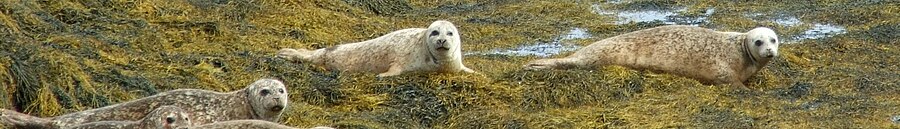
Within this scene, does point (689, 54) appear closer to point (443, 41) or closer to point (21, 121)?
point (443, 41)

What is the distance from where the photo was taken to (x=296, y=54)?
10.1 m

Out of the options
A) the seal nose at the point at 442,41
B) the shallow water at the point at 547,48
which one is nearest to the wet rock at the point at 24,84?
the seal nose at the point at 442,41

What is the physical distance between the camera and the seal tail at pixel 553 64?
980 centimetres

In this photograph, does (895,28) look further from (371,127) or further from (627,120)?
(371,127)

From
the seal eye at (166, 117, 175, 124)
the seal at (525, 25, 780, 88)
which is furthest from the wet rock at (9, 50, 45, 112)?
the seal at (525, 25, 780, 88)

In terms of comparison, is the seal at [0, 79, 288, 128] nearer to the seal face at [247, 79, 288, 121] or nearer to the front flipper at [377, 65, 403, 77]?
the seal face at [247, 79, 288, 121]

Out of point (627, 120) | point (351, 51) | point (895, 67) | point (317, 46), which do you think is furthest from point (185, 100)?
point (895, 67)

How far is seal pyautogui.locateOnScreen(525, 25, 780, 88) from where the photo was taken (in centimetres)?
1005

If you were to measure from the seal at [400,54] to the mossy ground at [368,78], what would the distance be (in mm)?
198

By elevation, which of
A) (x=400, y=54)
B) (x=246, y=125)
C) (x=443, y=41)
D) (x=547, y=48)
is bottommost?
(x=547, y=48)

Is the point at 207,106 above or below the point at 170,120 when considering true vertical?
below

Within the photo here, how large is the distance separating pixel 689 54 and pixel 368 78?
224 centimetres

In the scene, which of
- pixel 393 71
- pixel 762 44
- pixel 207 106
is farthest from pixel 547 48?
pixel 207 106

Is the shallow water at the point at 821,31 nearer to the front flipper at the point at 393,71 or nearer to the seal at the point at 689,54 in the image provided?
the seal at the point at 689,54
